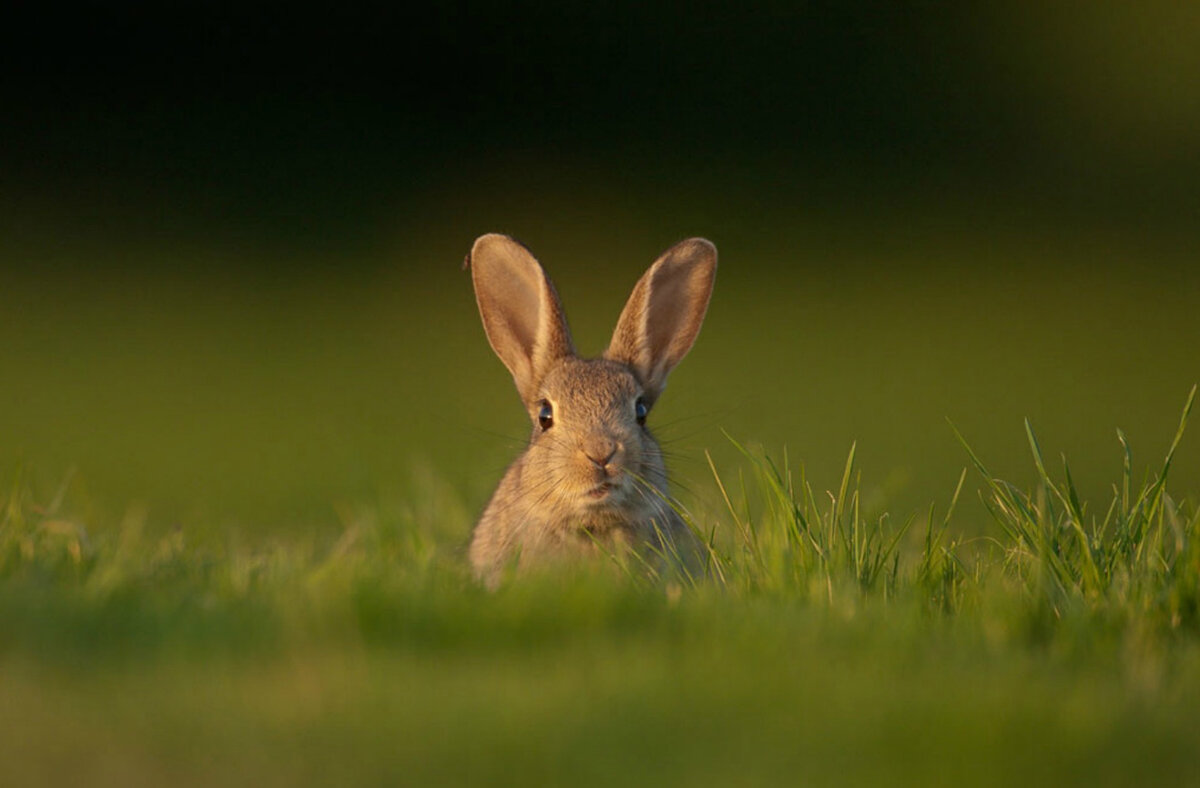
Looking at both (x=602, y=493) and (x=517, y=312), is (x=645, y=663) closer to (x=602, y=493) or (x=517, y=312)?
(x=602, y=493)

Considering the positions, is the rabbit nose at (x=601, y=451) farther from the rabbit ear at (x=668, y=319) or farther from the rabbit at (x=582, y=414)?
the rabbit ear at (x=668, y=319)

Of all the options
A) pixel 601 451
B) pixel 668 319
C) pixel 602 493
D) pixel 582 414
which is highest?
pixel 668 319

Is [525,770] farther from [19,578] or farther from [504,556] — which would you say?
[504,556]

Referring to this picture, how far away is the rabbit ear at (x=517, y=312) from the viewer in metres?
6.83

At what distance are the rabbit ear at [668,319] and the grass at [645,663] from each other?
6.45 feet

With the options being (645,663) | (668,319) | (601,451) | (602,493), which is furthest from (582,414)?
(645,663)

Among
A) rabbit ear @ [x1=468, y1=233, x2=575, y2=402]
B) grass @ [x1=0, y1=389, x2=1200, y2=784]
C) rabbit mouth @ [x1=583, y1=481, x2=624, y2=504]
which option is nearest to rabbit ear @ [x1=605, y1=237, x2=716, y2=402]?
rabbit ear @ [x1=468, y1=233, x2=575, y2=402]

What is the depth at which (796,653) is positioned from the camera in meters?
3.42

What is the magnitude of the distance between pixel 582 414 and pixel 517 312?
3.27 ft

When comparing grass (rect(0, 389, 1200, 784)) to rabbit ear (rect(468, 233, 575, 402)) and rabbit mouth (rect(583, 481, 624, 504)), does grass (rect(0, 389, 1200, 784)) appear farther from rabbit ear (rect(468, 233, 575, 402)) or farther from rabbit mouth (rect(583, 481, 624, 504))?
rabbit ear (rect(468, 233, 575, 402))

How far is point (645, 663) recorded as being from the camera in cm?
331

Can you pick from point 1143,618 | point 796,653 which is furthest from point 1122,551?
point 796,653

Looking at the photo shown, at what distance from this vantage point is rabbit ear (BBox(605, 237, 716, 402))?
6840 millimetres

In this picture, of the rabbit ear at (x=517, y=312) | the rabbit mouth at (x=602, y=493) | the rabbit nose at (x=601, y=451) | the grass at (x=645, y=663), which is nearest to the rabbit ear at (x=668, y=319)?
the rabbit ear at (x=517, y=312)
